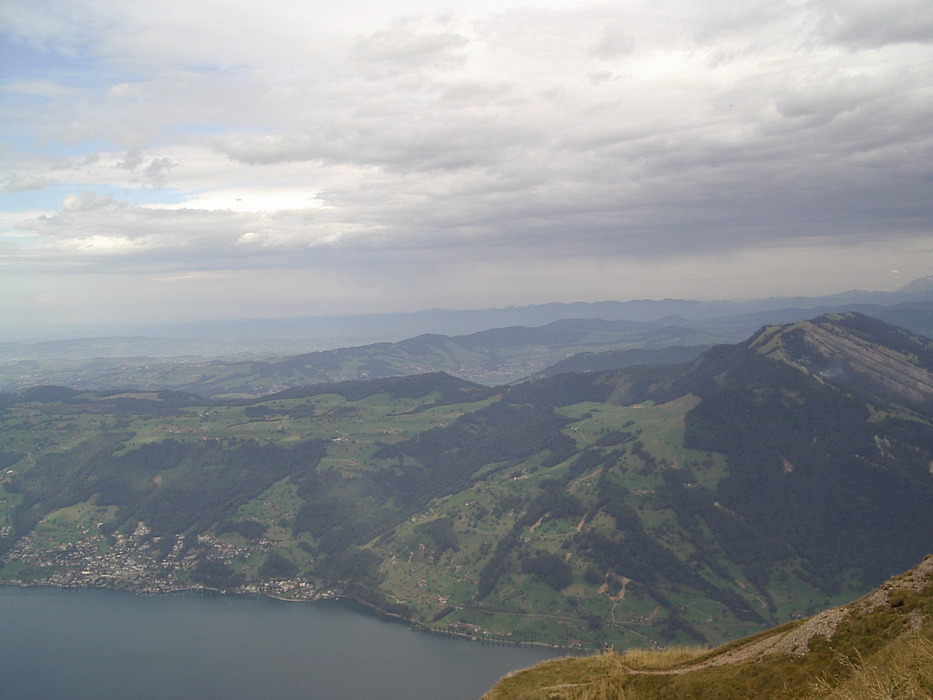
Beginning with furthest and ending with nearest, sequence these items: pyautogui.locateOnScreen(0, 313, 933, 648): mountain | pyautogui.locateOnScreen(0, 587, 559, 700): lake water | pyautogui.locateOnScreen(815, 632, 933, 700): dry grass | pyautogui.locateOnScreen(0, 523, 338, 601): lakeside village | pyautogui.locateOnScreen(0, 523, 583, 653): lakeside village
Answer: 1. pyautogui.locateOnScreen(0, 523, 338, 601): lakeside village
2. pyautogui.locateOnScreen(0, 523, 583, 653): lakeside village
3. pyautogui.locateOnScreen(0, 313, 933, 648): mountain
4. pyautogui.locateOnScreen(0, 587, 559, 700): lake water
5. pyautogui.locateOnScreen(815, 632, 933, 700): dry grass

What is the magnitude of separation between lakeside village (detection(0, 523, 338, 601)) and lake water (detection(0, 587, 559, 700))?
24.4ft

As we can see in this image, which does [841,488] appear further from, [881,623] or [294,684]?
[881,623]

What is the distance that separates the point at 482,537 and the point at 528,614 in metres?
34.6

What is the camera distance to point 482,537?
545 ft

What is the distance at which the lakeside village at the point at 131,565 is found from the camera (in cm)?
15925

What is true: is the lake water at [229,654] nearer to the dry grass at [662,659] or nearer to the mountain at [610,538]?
the mountain at [610,538]

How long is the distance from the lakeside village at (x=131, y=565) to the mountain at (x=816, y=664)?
135797 millimetres

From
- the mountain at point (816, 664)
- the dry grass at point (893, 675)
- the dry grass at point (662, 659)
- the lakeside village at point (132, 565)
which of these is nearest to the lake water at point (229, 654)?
the lakeside village at point (132, 565)

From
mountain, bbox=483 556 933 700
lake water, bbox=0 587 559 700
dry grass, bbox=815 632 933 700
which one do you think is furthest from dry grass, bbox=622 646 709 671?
lake water, bbox=0 587 559 700

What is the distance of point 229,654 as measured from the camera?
121 meters

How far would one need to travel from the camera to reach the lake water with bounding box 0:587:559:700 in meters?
108

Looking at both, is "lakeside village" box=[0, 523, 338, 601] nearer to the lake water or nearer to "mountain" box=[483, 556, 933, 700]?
the lake water

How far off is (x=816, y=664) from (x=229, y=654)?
124785 millimetres

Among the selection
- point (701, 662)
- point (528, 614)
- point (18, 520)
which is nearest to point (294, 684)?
point (528, 614)
